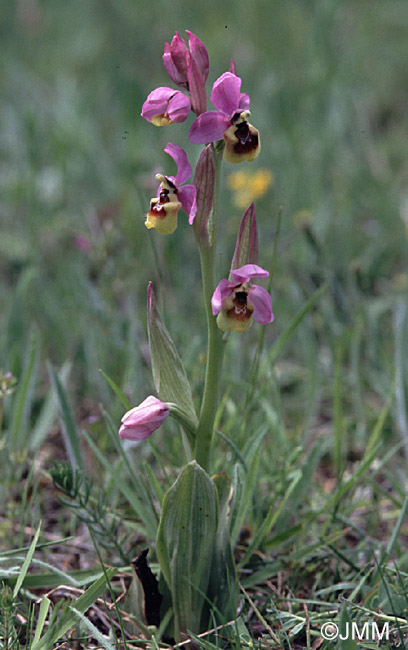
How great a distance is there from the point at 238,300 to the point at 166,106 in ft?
1.44

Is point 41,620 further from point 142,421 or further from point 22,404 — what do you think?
point 22,404

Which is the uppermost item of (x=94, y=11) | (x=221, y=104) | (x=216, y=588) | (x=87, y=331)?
(x=94, y=11)

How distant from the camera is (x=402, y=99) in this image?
456cm

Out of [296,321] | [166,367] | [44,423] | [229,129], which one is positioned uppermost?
[229,129]

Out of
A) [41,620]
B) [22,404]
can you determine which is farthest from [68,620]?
[22,404]

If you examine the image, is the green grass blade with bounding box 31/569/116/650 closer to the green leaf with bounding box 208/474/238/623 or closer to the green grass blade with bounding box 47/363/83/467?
the green leaf with bounding box 208/474/238/623

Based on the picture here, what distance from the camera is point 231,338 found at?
2.26 m

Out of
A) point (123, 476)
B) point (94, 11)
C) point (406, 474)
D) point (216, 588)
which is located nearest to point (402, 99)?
point (94, 11)

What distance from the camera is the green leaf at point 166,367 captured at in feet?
4.62

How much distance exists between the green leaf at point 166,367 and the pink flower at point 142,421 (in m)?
0.08

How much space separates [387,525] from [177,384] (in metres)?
0.95

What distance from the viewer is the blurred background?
2.56 metres

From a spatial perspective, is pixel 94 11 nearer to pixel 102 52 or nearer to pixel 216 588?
pixel 102 52

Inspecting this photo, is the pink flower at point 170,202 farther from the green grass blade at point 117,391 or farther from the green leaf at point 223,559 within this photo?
the green leaf at point 223,559
